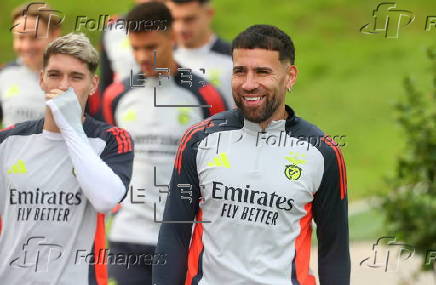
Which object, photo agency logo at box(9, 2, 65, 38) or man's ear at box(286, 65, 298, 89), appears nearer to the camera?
man's ear at box(286, 65, 298, 89)

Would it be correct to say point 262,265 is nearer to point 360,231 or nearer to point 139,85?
point 139,85

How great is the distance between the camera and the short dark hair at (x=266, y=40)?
195 inches

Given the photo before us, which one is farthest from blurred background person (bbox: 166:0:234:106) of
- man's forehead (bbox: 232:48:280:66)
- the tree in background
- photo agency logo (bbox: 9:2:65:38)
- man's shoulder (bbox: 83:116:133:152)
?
man's forehead (bbox: 232:48:280:66)

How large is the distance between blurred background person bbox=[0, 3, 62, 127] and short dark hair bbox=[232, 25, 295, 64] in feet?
9.34

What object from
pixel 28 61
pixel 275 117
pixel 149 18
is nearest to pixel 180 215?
pixel 275 117

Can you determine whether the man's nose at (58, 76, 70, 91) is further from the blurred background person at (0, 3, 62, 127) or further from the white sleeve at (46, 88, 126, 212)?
the blurred background person at (0, 3, 62, 127)

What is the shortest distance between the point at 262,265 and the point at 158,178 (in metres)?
2.11

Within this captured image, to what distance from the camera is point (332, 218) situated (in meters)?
5.01

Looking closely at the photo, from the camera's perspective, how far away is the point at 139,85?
7062 millimetres

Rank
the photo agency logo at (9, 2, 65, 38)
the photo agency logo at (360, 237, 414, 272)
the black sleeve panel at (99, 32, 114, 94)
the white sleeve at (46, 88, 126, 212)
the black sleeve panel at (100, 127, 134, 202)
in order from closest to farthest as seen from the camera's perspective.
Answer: the white sleeve at (46, 88, 126, 212), the black sleeve panel at (100, 127, 134, 202), the photo agency logo at (9, 2, 65, 38), the black sleeve panel at (99, 32, 114, 94), the photo agency logo at (360, 237, 414, 272)

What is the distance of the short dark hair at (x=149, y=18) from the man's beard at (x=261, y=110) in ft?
6.47

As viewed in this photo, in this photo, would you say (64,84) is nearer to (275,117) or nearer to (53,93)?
(53,93)

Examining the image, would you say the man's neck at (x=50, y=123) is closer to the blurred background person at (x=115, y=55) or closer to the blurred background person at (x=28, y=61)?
the blurred background person at (x=28, y=61)

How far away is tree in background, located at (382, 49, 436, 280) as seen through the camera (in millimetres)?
7668
